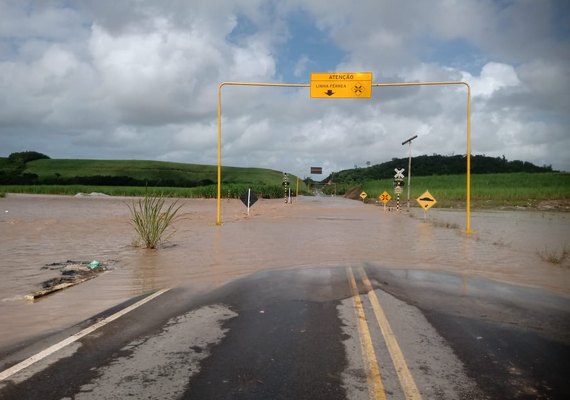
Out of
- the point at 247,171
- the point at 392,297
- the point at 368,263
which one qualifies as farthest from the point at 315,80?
the point at 247,171

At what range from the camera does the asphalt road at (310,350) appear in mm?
4367

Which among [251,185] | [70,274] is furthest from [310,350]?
[251,185]

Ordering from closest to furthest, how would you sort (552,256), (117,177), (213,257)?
(213,257)
(552,256)
(117,177)

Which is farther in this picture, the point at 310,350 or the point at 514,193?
the point at 514,193

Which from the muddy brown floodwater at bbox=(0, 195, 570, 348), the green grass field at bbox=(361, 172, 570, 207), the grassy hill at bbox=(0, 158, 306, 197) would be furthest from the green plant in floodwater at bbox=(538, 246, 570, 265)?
the grassy hill at bbox=(0, 158, 306, 197)

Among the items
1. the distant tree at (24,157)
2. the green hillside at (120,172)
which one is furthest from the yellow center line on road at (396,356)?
the distant tree at (24,157)

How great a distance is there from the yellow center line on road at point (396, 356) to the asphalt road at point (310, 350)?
0.5 inches

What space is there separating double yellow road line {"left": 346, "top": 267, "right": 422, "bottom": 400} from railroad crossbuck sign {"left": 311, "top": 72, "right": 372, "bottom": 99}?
13.3 metres

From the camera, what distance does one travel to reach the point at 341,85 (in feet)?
66.6

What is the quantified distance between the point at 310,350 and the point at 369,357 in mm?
643

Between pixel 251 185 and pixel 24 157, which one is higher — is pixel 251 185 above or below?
below

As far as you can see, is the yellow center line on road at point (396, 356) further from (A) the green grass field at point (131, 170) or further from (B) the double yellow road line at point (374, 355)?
(A) the green grass field at point (131, 170)

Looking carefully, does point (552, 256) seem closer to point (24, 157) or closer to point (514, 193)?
point (514, 193)

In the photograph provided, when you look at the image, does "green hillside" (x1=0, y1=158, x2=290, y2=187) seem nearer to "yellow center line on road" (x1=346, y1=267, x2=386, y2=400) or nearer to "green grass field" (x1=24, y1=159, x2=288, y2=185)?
"green grass field" (x1=24, y1=159, x2=288, y2=185)
